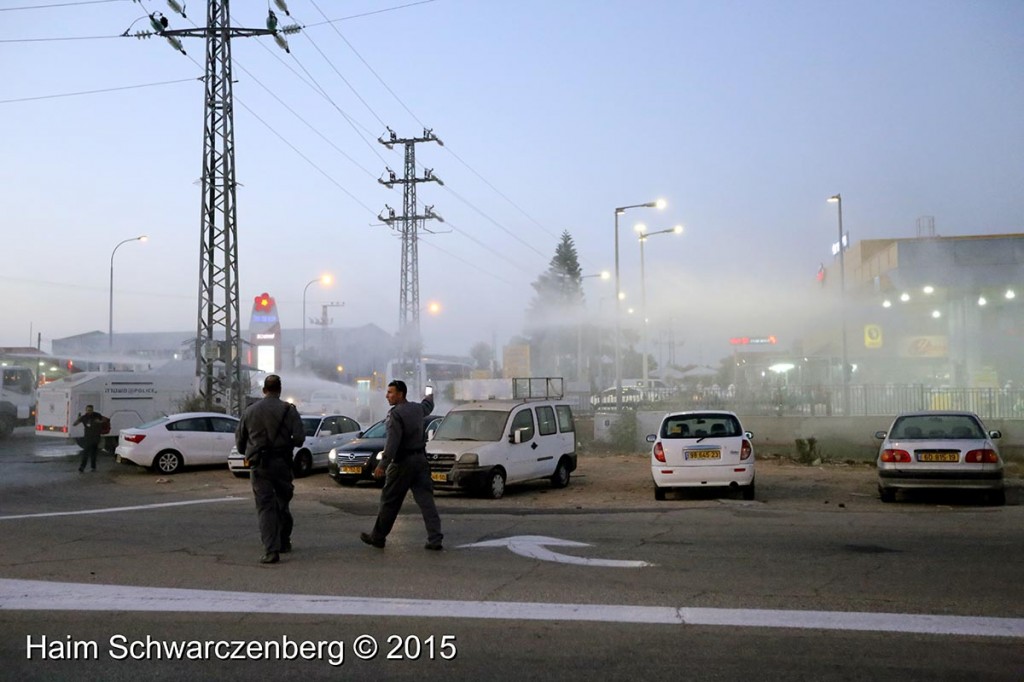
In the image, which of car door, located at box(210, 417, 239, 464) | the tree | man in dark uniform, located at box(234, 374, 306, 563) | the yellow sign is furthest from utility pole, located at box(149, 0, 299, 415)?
the tree

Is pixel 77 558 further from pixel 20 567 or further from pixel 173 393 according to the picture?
pixel 173 393

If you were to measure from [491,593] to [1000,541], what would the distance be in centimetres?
577

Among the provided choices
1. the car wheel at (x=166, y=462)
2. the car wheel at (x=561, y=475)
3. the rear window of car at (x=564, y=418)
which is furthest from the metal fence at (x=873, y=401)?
the car wheel at (x=166, y=462)

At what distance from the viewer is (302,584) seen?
739 centimetres

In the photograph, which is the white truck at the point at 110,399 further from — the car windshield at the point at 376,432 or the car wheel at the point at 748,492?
the car wheel at the point at 748,492

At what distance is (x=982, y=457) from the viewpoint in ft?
43.1

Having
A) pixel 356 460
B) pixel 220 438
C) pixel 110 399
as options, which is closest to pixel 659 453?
pixel 356 460

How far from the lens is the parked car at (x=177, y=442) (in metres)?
20.2

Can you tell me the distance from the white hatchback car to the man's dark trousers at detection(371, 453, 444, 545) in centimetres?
614

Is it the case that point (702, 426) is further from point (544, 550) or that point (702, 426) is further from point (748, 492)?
point (544, 550)

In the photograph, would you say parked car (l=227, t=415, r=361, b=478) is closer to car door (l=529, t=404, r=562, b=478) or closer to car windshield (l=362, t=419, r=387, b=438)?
car windshield (l=362, t=419, r=387, b=438)

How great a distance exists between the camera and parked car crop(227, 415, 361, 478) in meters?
19.5

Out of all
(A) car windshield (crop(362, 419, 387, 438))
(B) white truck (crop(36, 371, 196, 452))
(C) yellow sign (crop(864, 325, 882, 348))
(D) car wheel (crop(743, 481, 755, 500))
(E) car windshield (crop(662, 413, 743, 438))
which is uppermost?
(C) yellow sign (crop(864, 325, 882, 348))

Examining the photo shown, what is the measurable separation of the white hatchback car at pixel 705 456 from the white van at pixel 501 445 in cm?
252
